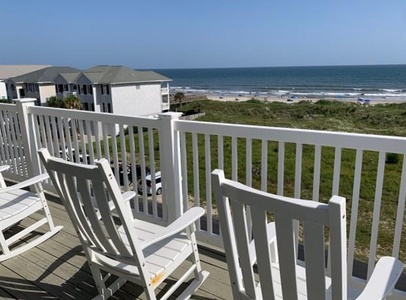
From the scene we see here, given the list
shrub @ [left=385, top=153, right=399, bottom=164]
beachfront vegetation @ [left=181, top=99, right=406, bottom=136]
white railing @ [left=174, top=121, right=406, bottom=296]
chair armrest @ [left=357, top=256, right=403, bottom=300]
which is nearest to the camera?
chair armrest @ [left=357, top=256, right=403, bottom=300]

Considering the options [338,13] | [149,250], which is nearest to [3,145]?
[149,250]

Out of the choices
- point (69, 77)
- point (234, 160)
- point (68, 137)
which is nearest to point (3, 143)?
point (68, 137)

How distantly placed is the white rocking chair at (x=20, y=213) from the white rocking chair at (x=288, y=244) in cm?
183

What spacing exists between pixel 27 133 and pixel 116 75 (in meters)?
23.5

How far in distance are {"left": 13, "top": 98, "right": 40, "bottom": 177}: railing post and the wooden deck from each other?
123 cm

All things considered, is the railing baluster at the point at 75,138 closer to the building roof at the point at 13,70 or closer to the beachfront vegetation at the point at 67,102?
the beachfront vegetation at the point at 67,102

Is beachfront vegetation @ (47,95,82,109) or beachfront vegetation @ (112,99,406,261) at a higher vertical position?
beachfront vegetation @ (47,95,82,109)

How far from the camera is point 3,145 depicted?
13.0 ft

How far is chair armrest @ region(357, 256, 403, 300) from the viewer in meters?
1.00

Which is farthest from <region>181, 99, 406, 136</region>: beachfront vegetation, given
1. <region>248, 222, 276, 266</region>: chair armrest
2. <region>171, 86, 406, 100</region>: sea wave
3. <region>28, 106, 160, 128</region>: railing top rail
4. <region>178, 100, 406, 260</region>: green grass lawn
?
<region>248, 222, 276, 266</region>: chair armrest

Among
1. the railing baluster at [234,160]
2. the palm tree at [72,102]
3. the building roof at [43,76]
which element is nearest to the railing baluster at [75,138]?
the railing baluster at [234,160]

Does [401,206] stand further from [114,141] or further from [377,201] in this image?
[114,141]

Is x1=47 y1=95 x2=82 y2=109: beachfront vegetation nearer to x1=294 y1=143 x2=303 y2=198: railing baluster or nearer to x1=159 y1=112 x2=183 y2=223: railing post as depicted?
x1=159 y1=112 x2=183 y2=223: railing post

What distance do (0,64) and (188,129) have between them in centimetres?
3910
